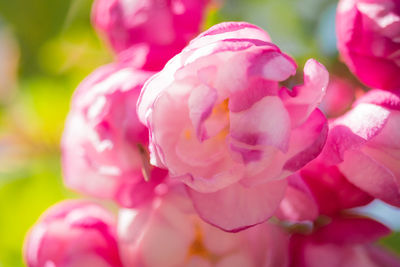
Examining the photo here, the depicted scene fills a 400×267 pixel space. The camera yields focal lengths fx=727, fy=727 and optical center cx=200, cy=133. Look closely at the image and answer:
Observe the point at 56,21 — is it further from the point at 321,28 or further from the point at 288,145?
the point at 288,145

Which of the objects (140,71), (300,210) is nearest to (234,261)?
(300,210)

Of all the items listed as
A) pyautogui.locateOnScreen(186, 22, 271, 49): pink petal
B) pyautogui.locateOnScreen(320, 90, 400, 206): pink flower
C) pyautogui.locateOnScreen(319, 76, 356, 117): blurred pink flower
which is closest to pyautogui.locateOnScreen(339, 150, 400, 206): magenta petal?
pyautogui.locateOnScreen(320, 90, 400, 206): pink flower

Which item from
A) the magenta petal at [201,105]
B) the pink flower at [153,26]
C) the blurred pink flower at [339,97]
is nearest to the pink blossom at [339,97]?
the blurred pink flower at [339,97]

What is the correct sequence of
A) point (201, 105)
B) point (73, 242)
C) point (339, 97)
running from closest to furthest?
point (201, 105) → point (73, 242) → point (339, 97)

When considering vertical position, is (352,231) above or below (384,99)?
below

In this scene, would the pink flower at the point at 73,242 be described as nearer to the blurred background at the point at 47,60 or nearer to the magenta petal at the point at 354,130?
the magenta petal at the point at 354,130

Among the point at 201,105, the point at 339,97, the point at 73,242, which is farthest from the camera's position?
the point at 339,97

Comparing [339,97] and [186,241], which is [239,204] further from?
[339,97]

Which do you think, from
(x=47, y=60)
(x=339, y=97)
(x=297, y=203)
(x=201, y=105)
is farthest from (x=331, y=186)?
(x=47, y=60)
